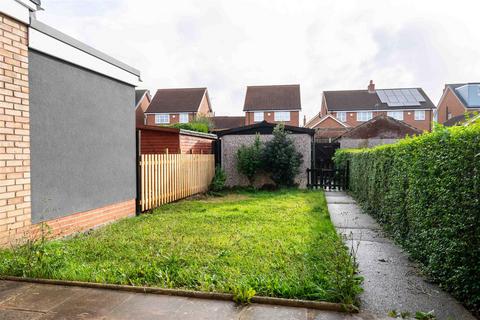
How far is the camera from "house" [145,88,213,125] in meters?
43.3

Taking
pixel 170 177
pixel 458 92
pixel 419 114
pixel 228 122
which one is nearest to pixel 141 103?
pixel 228 122

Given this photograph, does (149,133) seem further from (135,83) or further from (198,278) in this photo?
(198,278)

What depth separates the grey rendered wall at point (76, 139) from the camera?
522 cm

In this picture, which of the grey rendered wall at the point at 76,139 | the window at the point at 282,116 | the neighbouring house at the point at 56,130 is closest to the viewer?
the neighbouring house at the point at 56,130

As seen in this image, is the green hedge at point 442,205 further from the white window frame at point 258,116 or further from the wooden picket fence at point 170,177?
the white window frame at point 258,116

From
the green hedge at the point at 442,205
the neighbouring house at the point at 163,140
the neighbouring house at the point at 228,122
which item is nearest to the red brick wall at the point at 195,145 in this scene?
the neighbouring house at the point at 163,140

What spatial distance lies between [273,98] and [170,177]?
34365mm

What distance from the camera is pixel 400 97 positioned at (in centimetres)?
4547

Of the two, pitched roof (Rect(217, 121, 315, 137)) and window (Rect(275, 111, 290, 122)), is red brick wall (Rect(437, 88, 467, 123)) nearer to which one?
window (Rect(275, 111, 290, 122))

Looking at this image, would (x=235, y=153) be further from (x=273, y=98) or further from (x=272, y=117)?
(x=273, y=98)

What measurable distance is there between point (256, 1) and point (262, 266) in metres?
6.64

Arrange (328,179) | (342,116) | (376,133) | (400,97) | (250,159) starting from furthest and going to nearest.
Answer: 1. (400,97)
2. (342,116)
3. (376,133)
4. (328,179)
5. (250,159)

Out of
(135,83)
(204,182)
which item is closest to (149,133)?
(204,182)

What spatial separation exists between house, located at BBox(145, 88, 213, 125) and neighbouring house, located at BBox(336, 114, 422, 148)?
20885 mm
